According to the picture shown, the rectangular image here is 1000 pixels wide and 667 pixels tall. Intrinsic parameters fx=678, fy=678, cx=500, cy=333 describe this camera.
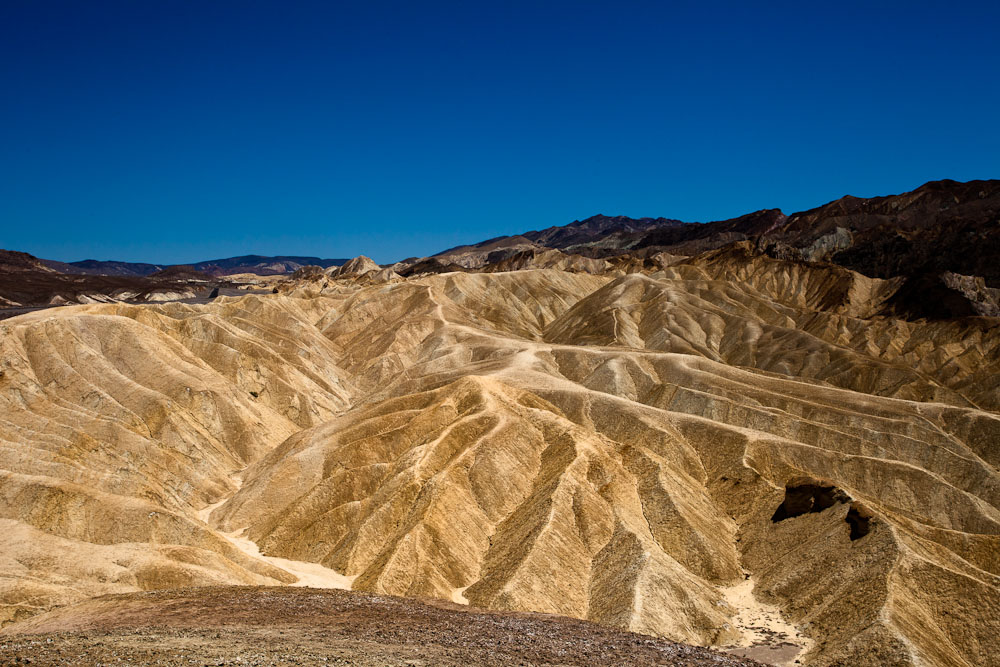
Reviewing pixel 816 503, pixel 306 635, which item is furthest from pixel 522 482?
pixel 306 635

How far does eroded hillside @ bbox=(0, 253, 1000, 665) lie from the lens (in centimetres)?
3694

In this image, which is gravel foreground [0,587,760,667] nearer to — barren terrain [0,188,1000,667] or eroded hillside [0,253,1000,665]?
barren terrain [0,188,1000,667]

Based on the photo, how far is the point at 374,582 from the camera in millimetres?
40219

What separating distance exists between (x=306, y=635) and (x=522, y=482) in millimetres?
27570

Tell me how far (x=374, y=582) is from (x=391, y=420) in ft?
78.2

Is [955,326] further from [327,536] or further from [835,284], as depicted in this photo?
[327,536]

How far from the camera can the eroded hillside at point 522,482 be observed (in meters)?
36.9

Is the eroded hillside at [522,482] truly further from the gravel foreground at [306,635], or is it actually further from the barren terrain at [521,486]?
the gravel foreground at [306,635]

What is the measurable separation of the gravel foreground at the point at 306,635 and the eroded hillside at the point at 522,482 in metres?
4.71

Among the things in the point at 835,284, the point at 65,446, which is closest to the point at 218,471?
the point at 65,446

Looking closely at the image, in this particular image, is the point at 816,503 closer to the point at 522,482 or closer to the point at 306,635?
the point at 522,482

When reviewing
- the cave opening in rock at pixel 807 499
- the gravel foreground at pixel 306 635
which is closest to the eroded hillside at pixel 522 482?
the cave opening in rock at pixel 807 499

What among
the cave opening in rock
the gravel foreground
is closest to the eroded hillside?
the cave opening in rock

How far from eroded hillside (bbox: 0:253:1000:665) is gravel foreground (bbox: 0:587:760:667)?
15.4 feet
